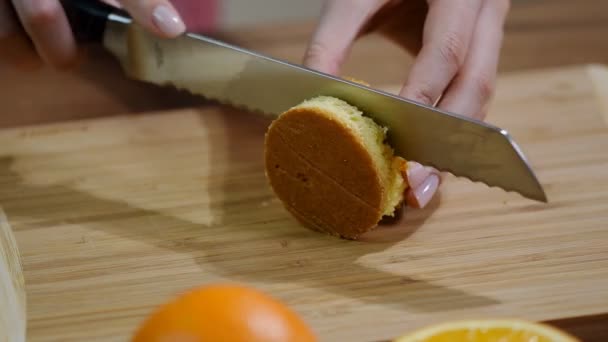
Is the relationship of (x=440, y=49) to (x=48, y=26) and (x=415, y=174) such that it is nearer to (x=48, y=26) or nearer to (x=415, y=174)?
Answer: (x=415, y=174)

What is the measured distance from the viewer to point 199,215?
135 centimetres

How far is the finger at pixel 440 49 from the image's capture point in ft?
4.15

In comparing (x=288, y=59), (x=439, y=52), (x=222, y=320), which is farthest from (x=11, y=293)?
(x=288, y=59)

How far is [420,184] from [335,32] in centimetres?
33

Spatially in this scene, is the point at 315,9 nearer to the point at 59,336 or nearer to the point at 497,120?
the point at 497,120

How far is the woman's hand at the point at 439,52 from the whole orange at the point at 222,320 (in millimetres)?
435

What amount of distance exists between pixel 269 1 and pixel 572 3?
1070 millimetres

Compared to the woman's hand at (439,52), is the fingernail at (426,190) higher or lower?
lower

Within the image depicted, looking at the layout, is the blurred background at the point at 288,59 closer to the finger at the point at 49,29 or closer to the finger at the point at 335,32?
the finger at the point at 49,29

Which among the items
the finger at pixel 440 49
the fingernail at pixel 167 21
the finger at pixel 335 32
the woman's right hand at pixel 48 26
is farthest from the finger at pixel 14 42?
the finger at pixel 440 49

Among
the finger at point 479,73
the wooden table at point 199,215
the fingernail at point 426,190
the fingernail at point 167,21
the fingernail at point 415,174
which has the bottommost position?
the wooden table at point 199,215

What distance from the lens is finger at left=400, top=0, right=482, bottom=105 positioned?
1.26m

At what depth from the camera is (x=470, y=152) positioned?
1.11 metres

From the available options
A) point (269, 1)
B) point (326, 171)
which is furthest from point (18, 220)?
point (269, 1)
